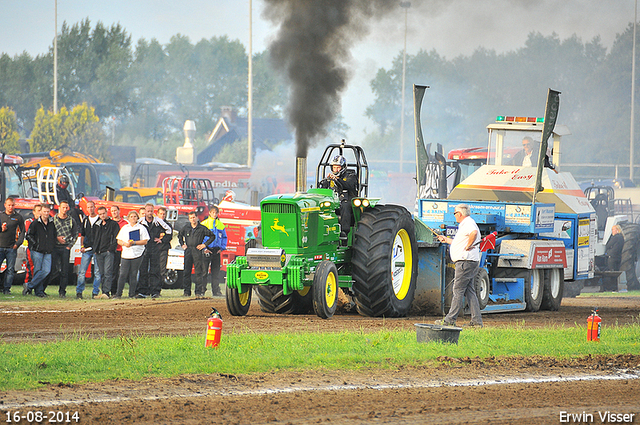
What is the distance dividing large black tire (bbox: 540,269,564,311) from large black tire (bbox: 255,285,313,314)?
4.66 metres

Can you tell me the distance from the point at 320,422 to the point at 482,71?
147ft

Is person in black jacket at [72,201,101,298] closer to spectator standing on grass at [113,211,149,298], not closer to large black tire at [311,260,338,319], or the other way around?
spectator standing on grass at [113,211,149,298]

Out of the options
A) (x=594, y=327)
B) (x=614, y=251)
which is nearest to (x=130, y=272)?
(x=594, y=327)

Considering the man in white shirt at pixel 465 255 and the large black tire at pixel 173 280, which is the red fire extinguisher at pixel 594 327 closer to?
the man in white shirt at pixel 465 255

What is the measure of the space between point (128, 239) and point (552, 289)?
8.03 meters

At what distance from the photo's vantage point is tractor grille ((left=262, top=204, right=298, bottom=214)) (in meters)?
10.6

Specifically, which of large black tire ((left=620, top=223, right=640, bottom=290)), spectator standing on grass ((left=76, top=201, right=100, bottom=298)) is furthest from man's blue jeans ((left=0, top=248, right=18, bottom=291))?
large black tire ((left=620, top=223, right=640, bottom=290))

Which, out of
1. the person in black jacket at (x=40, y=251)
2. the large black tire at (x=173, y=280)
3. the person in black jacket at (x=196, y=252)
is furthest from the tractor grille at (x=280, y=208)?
the large black tire at (x=173, y=280)

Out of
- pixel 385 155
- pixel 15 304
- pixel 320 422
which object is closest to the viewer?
pixel 320 422

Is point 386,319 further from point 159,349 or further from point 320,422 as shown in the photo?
point 320,422

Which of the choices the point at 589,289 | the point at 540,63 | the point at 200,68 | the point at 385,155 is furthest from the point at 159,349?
the point at 200,68

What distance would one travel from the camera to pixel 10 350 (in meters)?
7.67

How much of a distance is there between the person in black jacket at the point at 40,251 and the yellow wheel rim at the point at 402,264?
7.11 m

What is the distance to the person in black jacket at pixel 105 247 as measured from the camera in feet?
49.4
